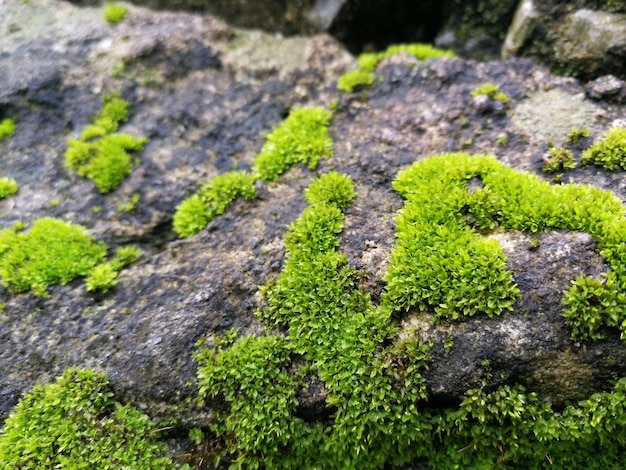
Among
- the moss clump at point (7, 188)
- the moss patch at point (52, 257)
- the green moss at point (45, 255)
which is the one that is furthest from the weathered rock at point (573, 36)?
the moss clump at point (7, 188)

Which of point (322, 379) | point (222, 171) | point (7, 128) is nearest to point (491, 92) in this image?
point (222, 171)

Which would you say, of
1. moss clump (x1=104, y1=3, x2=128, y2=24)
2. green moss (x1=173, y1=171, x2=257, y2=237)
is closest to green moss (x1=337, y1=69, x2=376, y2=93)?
green moss (x1=173, y1=171, x2=257, y2=237)

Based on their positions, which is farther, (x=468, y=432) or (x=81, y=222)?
(x=81, y=222)

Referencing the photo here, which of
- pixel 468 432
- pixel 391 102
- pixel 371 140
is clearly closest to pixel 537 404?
pixel 468 432

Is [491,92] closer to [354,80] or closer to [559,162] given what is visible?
[559,162]

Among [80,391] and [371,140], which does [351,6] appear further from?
[80,391]

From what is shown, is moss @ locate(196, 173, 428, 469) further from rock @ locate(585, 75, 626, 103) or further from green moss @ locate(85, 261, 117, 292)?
rock @ locate(585, 75, 626, 103)
